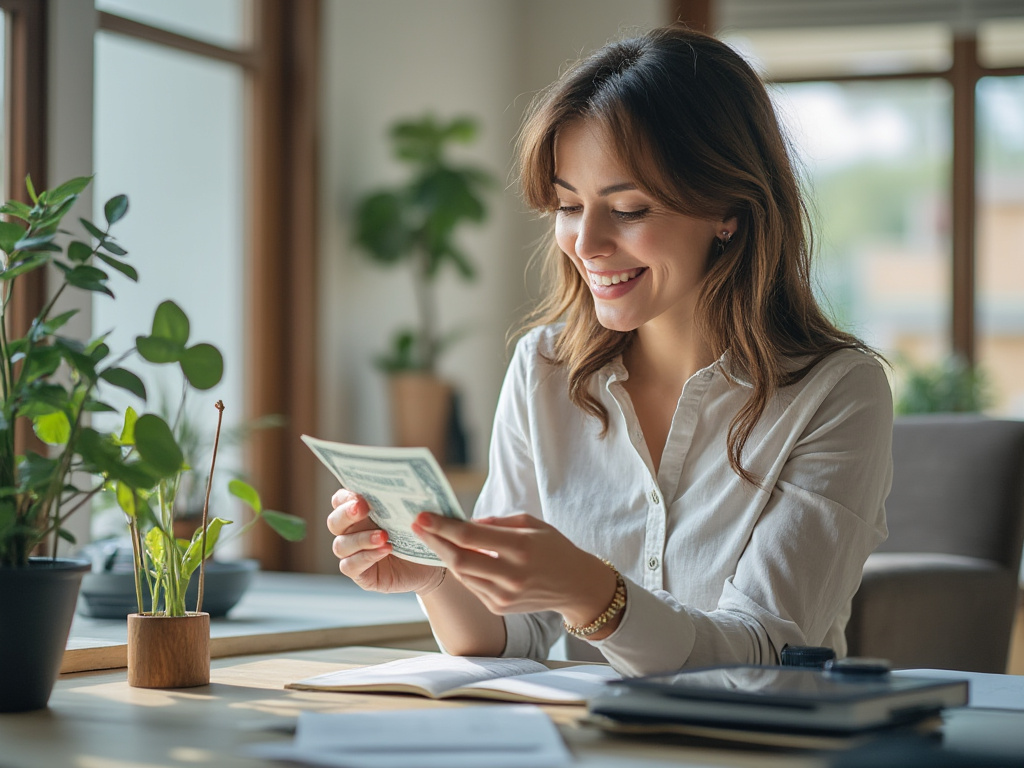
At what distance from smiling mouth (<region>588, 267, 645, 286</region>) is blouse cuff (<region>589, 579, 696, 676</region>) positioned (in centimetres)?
52

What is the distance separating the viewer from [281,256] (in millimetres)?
3723

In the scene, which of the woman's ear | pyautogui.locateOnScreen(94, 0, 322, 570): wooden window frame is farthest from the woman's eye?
pyautogui.locateOnScreen(94, 0, 322, 570): wooden window frame

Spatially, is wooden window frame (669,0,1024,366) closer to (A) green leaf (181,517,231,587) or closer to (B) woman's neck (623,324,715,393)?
(B) woman's neck (623,324,715,393)

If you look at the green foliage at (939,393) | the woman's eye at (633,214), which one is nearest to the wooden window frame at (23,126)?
the woman's eye at (633,214)

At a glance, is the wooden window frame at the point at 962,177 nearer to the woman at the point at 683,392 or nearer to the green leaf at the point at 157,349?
the woman at the point at 683,392

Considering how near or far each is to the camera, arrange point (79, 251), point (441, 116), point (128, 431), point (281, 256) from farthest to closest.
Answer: point (441, 116) → point (281, 256) → point (128, 431) → point (79, 251)

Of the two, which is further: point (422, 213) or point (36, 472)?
point (422, 213)

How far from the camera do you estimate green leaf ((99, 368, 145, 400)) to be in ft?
3.67

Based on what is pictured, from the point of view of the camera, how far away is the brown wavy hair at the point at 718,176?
1553 mm

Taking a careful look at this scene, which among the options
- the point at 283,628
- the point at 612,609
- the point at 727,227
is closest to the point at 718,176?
the point at 727,227

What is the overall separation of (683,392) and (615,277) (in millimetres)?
183

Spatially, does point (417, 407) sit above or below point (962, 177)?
below

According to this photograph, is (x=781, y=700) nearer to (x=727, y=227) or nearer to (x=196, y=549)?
(x=196, y=549)

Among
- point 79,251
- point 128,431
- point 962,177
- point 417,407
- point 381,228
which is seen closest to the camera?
point 79,251
